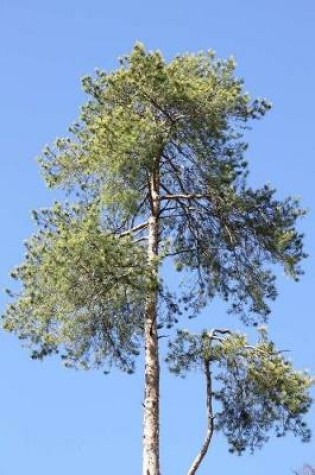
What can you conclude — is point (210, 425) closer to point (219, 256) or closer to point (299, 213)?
point (219, 256)

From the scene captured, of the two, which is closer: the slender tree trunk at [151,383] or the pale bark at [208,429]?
the slender tree trunk at [151,383]

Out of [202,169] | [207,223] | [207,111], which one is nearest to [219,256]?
[207,223]

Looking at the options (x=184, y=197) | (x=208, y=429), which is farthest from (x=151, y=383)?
(x=184, y=197)

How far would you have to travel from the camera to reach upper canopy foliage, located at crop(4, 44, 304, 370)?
539 inches

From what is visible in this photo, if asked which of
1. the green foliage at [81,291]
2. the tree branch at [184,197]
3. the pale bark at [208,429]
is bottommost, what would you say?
the pale bark at [208,429]

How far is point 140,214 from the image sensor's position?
16250 mm

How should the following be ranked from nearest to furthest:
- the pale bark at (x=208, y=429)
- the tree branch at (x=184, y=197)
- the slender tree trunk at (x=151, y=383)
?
1. the slender tree trunk at (x=151, y=383)
2. the pale bark at (x=208, y=429)
3. the tree branch at (x=184, y=197)

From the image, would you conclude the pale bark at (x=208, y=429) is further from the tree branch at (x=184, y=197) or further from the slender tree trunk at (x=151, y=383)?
the tree branch at (x=184, y=197)

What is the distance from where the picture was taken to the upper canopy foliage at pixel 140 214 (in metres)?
13.7

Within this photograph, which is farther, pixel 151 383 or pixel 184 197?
pixel 184 197

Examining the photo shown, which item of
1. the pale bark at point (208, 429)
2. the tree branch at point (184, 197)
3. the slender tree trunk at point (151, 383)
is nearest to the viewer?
the slender tree trunk at point (151, 383)

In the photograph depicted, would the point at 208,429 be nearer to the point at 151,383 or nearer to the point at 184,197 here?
the point at 151,383

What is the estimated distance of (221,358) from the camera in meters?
14.1

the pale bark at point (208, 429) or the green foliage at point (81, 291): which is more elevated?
the green foliage at point (81, 291)
